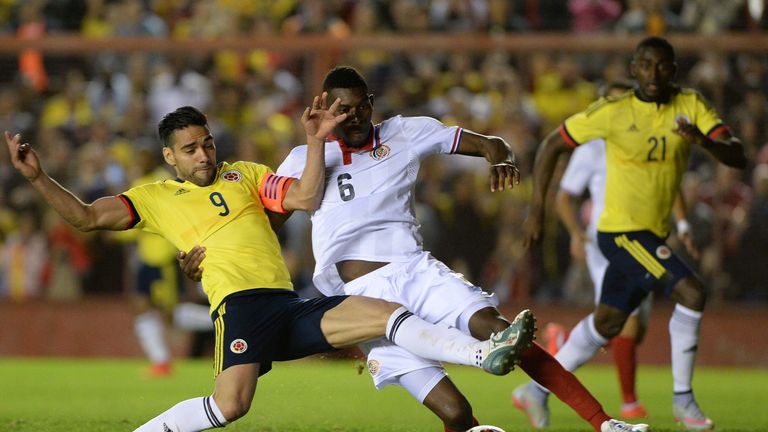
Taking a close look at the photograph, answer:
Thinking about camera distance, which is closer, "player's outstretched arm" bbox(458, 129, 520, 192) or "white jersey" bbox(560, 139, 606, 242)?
"player's outstretched arm" bbox(458, 129, 520, 192)

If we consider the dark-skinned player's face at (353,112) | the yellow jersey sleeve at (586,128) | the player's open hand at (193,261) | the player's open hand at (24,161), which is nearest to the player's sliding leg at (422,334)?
the player's open hand at (193,261)

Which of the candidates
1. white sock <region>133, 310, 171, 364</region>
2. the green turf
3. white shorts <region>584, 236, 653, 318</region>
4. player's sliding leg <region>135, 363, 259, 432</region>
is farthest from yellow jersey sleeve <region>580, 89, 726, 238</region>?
white sock <region>133, 310, 171, 364</region>

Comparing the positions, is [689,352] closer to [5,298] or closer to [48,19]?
[5,298]

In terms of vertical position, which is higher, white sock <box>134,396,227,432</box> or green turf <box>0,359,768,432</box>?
white sock <box>134,396,227,432</box>

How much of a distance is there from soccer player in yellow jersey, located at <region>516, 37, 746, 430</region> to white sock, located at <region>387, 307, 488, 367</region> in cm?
216

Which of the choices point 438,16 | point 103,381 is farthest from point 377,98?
point 103,381

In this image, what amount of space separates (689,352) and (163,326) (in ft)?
25.1

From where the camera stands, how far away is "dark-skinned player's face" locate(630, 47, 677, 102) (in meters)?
8.14

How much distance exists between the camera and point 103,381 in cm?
1238

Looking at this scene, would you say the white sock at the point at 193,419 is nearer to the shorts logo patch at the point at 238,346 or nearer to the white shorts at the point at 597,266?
the shorts logo patch at the point at 238,346

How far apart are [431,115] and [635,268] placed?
5939mm

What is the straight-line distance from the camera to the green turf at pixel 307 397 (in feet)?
26.4

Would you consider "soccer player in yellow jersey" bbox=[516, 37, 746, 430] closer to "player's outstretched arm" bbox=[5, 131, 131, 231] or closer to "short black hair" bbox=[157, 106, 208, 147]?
"short black hair" bbox=[157, 106, 208, 147]

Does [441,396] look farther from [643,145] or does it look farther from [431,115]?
[431,115]
